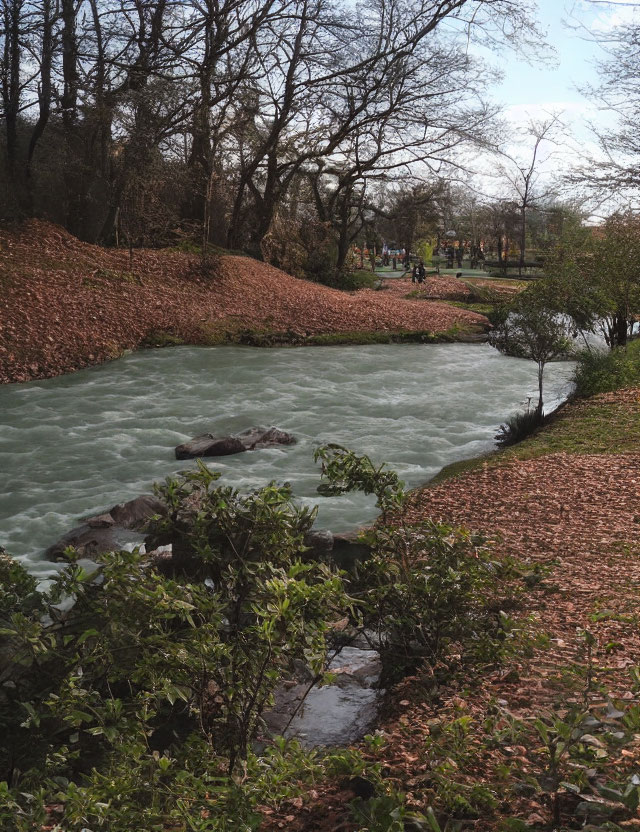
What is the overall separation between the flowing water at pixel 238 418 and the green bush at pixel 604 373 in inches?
37.5

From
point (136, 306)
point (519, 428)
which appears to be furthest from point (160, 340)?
point (519, 428)

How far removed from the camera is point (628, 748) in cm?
328

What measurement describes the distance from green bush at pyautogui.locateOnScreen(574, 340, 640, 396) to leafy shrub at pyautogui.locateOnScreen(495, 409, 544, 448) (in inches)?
93.0

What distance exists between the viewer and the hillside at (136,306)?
1750 cm

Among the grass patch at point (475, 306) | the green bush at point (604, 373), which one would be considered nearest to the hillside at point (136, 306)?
the grass patch at point (475, 306)

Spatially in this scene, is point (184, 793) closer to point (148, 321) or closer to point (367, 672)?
point (367, 672)

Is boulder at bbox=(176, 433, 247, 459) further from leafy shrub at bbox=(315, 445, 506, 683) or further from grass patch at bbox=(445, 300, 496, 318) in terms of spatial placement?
grass patch at bbox=(445, 300, 496, 318)

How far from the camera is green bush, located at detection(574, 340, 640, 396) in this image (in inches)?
583

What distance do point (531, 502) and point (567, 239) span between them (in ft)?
38.3

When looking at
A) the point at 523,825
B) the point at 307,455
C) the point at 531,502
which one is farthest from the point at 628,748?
the point at 307,455

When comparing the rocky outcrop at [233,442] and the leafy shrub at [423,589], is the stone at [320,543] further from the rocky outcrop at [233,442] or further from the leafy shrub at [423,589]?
the rocky outcrop at [233,442]

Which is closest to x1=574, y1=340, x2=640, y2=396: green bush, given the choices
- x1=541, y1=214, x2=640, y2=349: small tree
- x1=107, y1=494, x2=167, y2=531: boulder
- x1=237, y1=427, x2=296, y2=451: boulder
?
x1=541, y1=214, x2=640, y2=349: small tree

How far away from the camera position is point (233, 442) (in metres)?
11.8

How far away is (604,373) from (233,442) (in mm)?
7649
